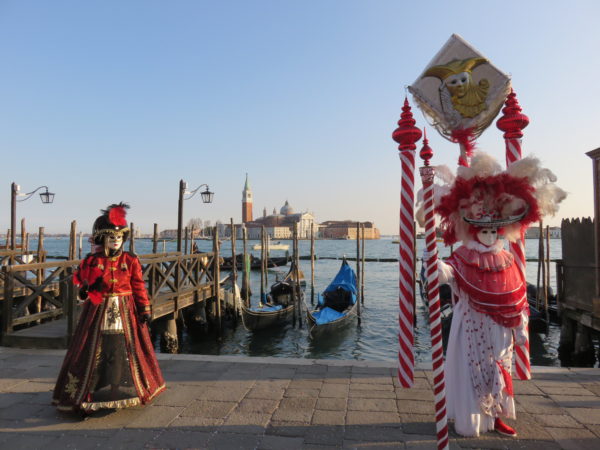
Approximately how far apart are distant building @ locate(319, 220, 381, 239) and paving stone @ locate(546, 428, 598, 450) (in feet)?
362

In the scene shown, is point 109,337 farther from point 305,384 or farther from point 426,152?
point 426,152

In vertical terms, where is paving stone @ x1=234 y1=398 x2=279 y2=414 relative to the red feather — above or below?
below

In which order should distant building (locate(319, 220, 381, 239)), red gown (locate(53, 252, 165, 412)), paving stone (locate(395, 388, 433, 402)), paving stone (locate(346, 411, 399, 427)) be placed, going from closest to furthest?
paving stone (locate(346, 411, 399, 427)) < red gown (locate(53, 252, 165, 412)) < paving stone (locate(395, 388, 433, 402)) < distant building (locate(319, 220, 381, 239))

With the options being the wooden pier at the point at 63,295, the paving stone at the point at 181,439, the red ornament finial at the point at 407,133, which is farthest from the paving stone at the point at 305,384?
the wooden pier at the point at 63,295

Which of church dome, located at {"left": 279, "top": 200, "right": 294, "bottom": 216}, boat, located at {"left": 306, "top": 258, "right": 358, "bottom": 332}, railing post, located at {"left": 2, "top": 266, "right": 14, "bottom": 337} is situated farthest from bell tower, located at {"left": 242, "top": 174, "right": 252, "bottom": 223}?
railing post, located at {"left": 2, "top": 266, "right": 14, "bottom": 337}

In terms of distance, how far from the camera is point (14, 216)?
38.3 ft

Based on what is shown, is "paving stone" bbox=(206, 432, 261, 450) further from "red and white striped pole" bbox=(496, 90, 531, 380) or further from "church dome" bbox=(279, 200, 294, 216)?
"church dome" bbox=(279, 200, 294, 216)

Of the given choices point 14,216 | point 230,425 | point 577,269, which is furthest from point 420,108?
point 14,216

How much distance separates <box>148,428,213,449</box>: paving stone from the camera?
7.98 ft

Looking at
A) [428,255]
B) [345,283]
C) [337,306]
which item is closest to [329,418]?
[428,255]

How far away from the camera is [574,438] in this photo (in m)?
2.49

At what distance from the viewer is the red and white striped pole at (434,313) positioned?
214 cm

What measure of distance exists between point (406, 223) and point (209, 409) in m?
2.01

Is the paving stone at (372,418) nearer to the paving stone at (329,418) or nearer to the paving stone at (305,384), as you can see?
the paving stone at (329,418)
